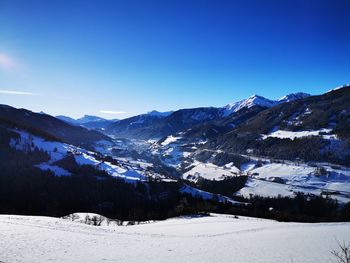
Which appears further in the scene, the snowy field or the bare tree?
the snowy field

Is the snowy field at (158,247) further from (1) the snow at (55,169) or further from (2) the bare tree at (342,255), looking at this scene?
(1) the snow at (55,169)

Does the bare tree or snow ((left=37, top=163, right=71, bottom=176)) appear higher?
snow ((left=37, top=163, right=71, bottom=176))

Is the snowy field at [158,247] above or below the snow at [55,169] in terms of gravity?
below

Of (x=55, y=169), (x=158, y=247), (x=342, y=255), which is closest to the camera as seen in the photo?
(x=342, y=255)

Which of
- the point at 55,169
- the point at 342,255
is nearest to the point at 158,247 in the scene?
the point at 342,255

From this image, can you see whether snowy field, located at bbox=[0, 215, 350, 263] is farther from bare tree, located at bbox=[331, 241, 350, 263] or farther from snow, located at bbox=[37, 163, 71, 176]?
snow, located at bbox=[37, 163, 71, 176]

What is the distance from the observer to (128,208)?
152 metres

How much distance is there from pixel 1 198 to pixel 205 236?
13736 centimetres

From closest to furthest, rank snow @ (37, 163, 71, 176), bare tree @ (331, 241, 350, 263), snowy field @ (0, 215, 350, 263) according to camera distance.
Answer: bare tree @ (331, 241, 350, 263) < snowy field @ (0, 215, 350, 263) < snow @ (37, 163, 71, 176)

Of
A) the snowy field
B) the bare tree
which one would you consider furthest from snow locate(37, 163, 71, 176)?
the bare tree

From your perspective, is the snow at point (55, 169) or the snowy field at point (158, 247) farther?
the snow at point (55, 169)

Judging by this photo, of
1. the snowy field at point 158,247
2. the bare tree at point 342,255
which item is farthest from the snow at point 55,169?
the bare tree at point 342,255

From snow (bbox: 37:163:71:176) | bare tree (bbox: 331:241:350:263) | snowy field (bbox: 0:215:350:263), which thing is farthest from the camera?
snow (bbox: 37:163:71:176)

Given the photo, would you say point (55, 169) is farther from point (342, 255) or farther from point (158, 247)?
point (342, 255)
